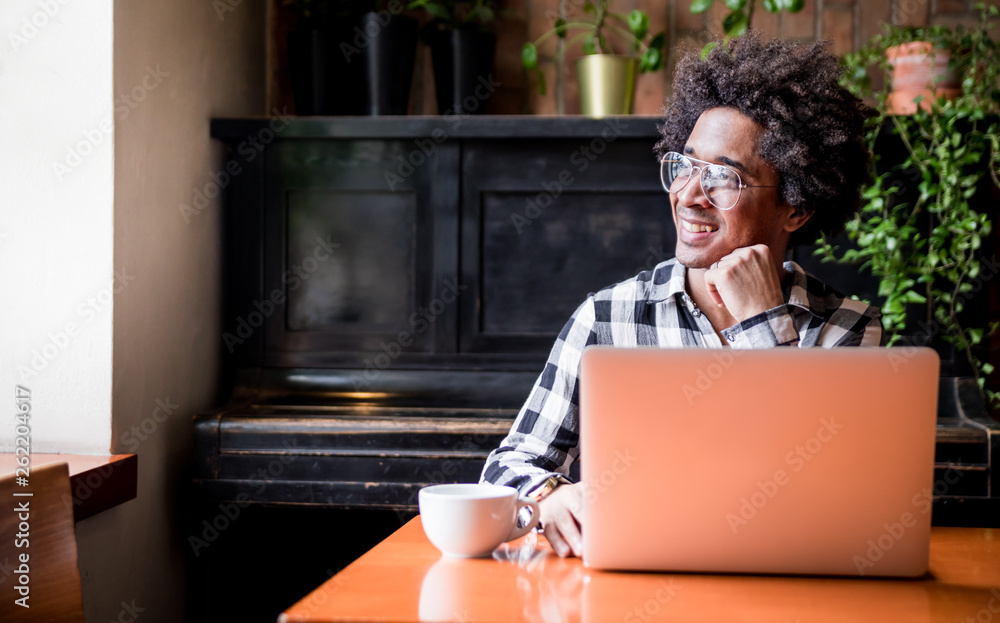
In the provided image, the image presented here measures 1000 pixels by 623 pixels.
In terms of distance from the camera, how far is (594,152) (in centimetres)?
227

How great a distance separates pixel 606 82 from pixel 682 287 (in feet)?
3.15

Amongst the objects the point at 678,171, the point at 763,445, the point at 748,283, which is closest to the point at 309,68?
the point at 678,171

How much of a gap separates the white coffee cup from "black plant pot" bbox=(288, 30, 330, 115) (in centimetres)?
168

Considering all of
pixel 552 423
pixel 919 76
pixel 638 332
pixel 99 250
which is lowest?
pixel 552 423

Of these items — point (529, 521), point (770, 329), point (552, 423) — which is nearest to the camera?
point (529, 521)

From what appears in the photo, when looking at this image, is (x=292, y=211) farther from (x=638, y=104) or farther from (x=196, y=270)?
(x=638, y=104)

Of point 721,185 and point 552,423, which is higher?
point 721,185

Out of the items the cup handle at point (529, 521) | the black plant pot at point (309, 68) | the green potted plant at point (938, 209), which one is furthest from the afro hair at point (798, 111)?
the black plant pot at point (309, 68)

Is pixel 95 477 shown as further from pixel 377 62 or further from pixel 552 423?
pixel 377 62

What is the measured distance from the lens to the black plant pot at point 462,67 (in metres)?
2.43

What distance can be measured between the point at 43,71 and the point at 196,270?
1.94ft

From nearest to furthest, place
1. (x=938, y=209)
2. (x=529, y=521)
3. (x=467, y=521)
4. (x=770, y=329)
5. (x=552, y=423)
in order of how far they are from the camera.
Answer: (x=467, y=521), (x=529, y=521), (x=770, y=329), (x=552, y=423), (x=938, y=209)

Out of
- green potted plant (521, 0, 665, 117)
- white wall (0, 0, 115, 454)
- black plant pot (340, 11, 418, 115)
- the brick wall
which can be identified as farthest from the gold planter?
white wall (0, 0, 115, 454)

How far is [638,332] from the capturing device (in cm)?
163
